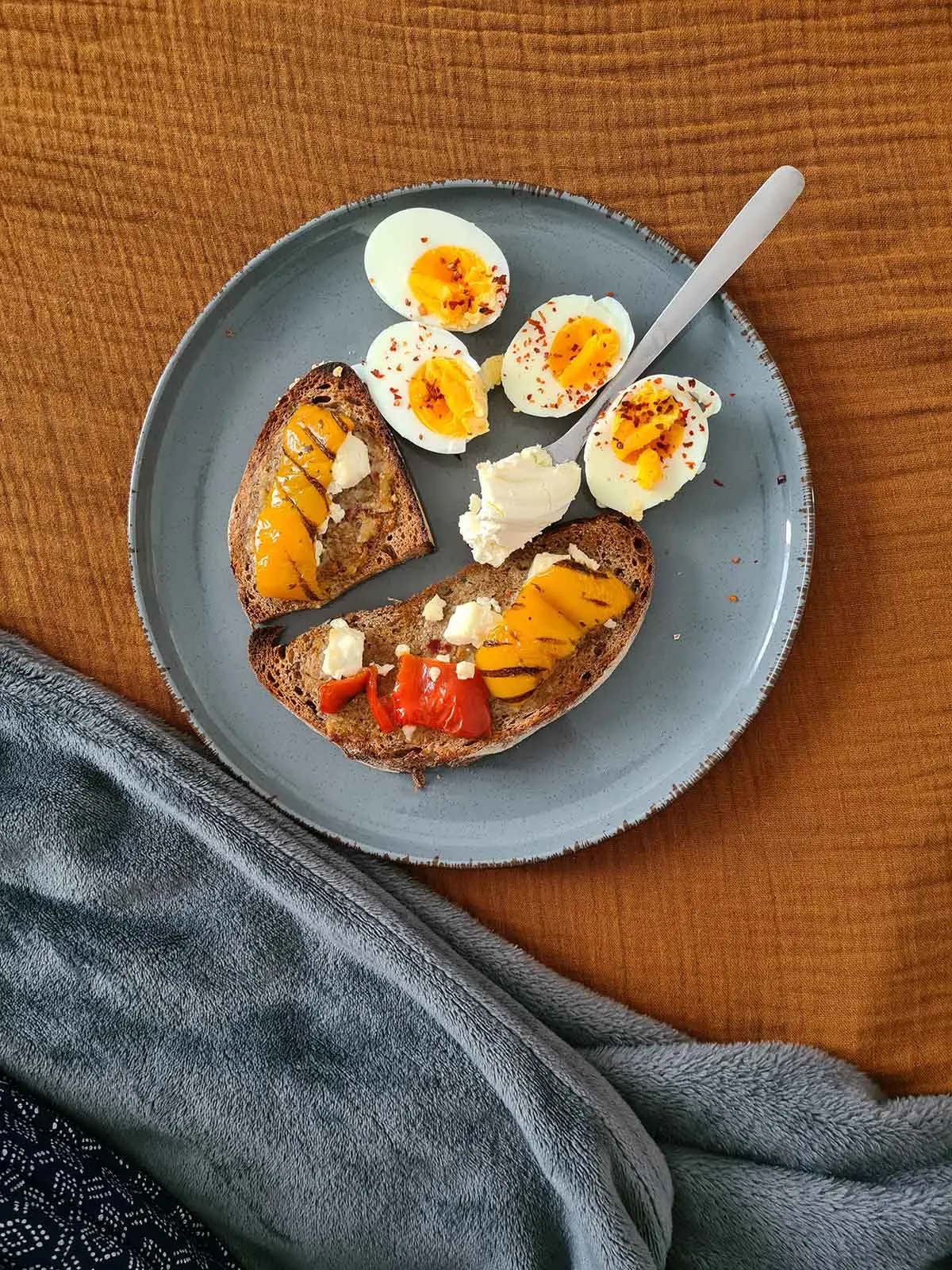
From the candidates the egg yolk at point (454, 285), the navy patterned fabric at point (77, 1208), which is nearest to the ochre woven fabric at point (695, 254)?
the egg yolk at point (454, 285)

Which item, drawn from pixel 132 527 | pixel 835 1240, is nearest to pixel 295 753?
pixel 132 527

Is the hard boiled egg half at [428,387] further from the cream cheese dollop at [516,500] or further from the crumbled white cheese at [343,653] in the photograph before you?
the crumbled white cheese at [343,653]

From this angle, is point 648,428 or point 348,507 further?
point 348,507

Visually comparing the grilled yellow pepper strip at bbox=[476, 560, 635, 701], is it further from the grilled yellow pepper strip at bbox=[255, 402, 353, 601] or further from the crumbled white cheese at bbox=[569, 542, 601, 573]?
the grilled yellow pepper strip at bbox=[255, 402, 353, 601]

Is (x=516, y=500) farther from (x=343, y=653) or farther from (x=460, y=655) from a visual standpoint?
(x=343, y=653)

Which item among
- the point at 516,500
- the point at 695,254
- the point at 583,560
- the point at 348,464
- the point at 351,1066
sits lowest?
the point at 351,1066

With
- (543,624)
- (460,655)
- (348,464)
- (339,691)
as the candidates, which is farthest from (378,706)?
(348,464)

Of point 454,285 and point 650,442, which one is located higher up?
point 454,285
